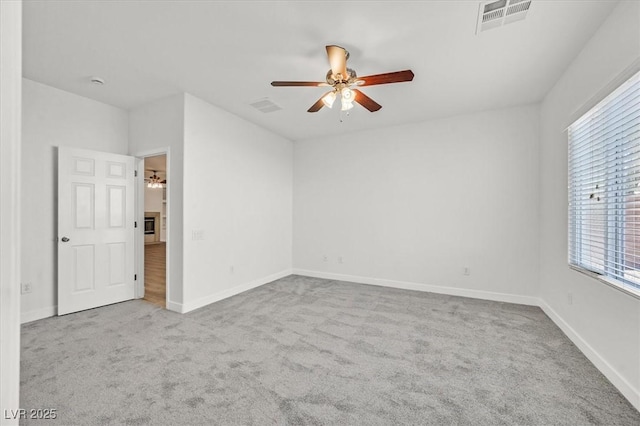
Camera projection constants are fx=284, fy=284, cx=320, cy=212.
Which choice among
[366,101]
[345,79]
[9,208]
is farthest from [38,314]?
[366,101]

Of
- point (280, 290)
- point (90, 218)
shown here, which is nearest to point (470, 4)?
point (280, 290)

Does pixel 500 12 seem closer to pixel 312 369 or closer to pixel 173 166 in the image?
pixel 312 369

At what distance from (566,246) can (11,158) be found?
405cm

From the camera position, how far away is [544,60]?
9.19 feet

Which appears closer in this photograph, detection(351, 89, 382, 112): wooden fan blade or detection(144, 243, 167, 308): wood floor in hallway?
detection(351, 89, 382, 112): wooden fan blade

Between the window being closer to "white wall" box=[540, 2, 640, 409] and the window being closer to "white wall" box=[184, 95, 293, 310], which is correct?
"white wall" box=[540, 2, 640, 409]

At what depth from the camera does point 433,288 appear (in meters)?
4.47

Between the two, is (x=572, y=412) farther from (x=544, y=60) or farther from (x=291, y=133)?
(x=291, y=133)

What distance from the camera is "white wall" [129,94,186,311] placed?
11.7 ft

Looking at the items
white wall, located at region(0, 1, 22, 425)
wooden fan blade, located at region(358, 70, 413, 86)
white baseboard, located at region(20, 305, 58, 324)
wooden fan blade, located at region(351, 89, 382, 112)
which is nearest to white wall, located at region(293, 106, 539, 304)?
wooden fan blade, located at region(351, 89, 382, 112)

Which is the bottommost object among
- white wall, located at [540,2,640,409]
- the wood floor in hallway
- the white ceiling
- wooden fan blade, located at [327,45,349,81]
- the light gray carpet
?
the light gray carpet

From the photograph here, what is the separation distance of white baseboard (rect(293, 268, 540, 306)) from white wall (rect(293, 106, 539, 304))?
0.05 ft

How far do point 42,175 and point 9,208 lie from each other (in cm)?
392

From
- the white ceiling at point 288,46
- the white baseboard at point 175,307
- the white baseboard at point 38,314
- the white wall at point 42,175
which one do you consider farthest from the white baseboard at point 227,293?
the white ceiling at point 288,46
